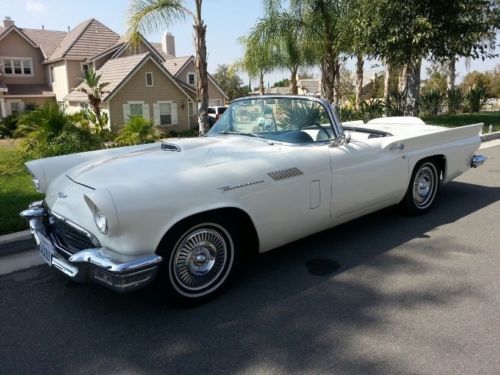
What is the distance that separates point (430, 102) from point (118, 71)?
18.4 meters

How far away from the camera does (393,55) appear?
491 inches

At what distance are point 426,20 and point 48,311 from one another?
11527 mm

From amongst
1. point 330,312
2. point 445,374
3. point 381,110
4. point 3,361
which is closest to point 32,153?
point 3,361

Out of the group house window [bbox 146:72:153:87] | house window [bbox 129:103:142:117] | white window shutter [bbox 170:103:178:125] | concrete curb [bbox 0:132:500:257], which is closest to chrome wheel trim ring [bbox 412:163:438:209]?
concrete curb [bbox 0:132:500:257]

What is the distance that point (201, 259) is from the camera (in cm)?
322

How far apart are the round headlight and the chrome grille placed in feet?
0.59

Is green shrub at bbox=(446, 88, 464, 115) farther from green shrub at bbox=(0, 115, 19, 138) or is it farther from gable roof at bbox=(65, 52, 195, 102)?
green shrub at bbox=(0, 115, 19, 138)

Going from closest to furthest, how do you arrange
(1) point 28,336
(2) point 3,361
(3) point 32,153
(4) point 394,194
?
(2) point 3,361, (1) point 28,336, (4) point 394,194, (3) point 32,153

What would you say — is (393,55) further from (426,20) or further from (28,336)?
(28,336)

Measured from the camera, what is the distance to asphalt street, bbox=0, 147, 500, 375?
2.60 metres

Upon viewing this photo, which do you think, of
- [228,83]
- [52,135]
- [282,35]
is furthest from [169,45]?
[52,135]

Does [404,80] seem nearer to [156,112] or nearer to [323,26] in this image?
[323,26]

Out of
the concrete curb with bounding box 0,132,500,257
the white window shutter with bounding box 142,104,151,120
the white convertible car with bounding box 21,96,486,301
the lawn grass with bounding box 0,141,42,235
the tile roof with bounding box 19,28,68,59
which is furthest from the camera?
the tile roof with bounding box 19,28,68,59

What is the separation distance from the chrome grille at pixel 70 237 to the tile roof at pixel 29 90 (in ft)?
110
